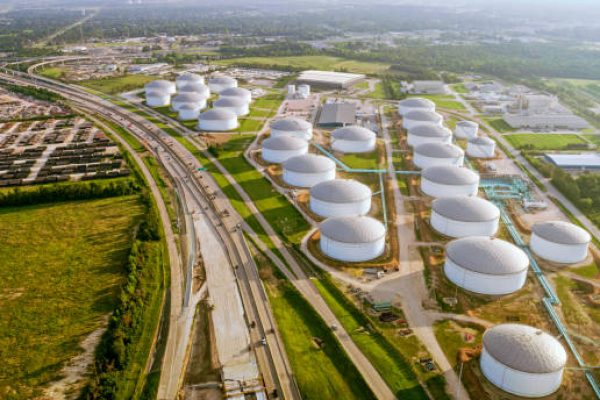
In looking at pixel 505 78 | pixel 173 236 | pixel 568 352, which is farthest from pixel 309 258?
pixel 505 78

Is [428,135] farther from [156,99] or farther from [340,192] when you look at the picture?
[156,99]

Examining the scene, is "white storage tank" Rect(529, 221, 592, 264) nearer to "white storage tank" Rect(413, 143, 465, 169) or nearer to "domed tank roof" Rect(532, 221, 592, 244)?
"domed tank roof" Rect(532, 221, 592, 244)

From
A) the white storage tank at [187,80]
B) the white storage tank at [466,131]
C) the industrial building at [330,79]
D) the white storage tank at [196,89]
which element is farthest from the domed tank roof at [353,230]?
the white storage tank at [187,80]

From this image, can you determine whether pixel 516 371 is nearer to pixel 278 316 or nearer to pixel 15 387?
pixel 278 316

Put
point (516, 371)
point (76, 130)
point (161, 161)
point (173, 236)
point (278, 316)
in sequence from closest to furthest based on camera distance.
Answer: point (516, 371) < point (278, 316) < point (173, 236) < point (161, 161) < point (76, 130)

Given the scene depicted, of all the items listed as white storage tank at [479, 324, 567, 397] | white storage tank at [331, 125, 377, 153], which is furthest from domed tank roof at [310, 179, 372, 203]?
white storage tank at [479, 324, 567, 397]

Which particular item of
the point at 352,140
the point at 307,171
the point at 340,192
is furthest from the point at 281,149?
the point at 340,192
